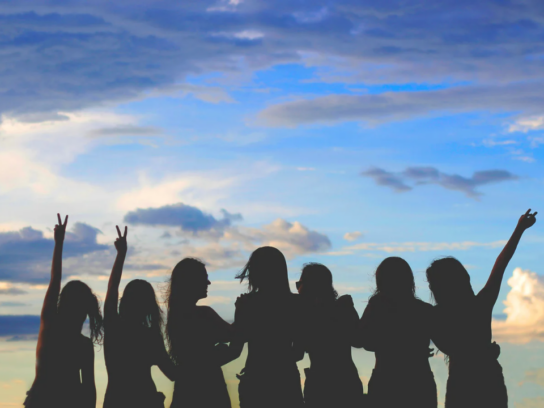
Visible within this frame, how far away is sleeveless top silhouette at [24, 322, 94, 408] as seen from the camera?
727cm

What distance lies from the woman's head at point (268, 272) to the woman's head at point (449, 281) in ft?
6.70

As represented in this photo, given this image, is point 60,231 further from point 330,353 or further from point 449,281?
point 449,281

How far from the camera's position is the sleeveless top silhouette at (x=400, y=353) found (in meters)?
7.19

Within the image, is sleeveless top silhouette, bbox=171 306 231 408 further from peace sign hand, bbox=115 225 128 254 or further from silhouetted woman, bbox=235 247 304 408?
peace sign hand, bbox=115 225 128 254

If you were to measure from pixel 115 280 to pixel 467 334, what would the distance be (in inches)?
187

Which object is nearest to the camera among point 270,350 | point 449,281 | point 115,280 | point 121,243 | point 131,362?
point 270,350

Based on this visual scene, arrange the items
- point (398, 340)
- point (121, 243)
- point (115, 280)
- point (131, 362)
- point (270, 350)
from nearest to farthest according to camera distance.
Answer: point (270, 350), point (398, 340), point (131, 362), point (115, 280), point (121, 243)

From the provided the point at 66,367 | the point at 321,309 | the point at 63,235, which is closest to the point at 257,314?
the point at 321,309

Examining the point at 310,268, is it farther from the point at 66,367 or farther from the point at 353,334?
the point at 66,367

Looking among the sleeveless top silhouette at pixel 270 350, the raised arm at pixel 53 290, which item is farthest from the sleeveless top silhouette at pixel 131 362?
the sleeveless top silhouette at pixel 270 350

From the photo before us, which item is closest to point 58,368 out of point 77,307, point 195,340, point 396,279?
point 77,307

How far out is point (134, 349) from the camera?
7500mm

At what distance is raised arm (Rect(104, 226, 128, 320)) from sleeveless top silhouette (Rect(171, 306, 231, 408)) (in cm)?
98

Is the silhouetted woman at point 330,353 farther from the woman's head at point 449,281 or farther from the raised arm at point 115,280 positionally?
the raised arm at point 115,280
